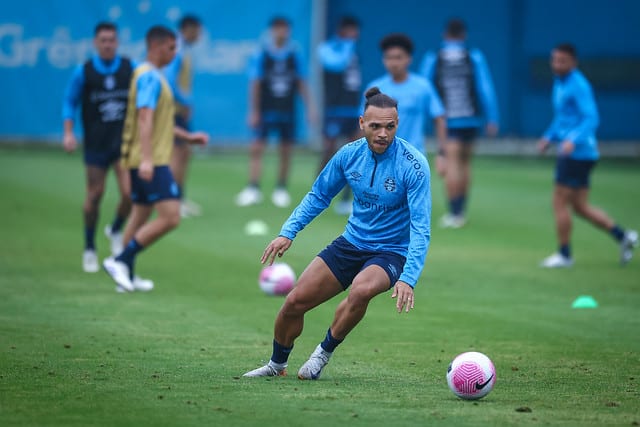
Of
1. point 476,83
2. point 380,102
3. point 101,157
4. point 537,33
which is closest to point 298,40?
point 537,33

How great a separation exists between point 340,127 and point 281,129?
0.94 meters

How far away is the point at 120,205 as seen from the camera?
1402 centimetres

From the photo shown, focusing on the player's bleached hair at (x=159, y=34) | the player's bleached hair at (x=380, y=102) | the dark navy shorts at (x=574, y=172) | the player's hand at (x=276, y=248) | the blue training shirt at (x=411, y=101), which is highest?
the player's bleached hair at (x=159, y=34)

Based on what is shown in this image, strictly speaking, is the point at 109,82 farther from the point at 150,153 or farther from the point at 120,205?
→ the point at 150,153

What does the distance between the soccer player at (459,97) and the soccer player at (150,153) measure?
21.7 feet

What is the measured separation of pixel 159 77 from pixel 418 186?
4.77 metres

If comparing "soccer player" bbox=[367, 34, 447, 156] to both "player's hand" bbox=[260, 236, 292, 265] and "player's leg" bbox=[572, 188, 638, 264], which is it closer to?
"player's leg" bbox=[572, 188, 638, 264]

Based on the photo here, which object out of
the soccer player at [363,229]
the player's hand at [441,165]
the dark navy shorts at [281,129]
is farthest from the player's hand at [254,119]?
the soccer player at [363,229]

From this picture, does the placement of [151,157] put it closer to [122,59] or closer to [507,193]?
[122,59]

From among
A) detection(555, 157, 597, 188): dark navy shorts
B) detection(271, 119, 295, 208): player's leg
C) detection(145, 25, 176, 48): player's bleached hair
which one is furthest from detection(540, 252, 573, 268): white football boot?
detection(271, 119, 295, 208): player's leg

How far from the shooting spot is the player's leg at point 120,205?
1345cm

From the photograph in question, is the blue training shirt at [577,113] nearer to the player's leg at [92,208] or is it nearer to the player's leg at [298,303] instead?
the player's leg at [92,208]

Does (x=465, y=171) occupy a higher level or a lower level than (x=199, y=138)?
lower

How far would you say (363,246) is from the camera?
843 centimetres
